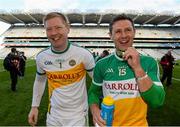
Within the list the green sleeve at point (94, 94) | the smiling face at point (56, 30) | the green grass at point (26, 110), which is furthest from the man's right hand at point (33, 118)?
the green grass at point (26, 110)

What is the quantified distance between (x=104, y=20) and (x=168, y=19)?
16.4 m

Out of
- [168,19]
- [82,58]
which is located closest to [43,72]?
[82,58]

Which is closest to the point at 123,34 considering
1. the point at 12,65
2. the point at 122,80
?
the point at 122,80

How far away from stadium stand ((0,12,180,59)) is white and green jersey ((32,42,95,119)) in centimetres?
8601

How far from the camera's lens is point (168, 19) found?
90.2 metres

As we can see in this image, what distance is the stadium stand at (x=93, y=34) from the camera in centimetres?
9338

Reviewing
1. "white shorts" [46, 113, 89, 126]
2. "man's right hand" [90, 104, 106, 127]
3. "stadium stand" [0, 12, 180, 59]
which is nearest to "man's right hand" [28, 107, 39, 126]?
"white shorts" [46, 113, 89, 126]

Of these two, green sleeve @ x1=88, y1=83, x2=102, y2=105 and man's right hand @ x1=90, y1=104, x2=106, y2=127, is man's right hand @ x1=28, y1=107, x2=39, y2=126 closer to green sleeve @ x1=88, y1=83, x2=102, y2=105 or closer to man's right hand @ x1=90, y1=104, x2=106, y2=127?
green sleeve @ x1=88, y1=83, x2=102, y2=105

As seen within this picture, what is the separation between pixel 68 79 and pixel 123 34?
1.50 meters

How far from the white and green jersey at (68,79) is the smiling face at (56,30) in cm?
34

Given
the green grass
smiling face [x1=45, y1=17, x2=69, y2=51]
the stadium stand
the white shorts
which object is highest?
smiling face [x1=45, y1=17, x2=69, y2=51]

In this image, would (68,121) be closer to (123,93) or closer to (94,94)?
(94,94)

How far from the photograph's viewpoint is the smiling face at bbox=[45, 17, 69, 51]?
4.07 metres

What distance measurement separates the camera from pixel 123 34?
308cm
